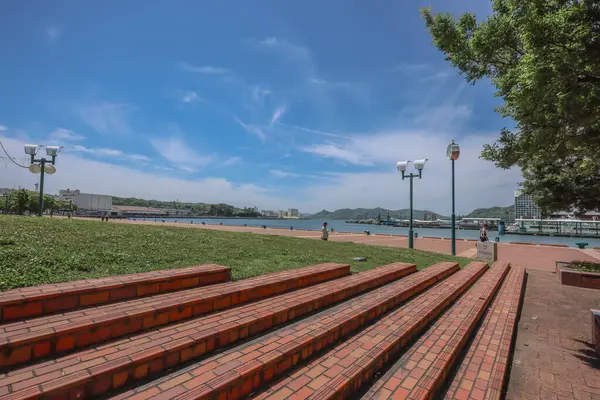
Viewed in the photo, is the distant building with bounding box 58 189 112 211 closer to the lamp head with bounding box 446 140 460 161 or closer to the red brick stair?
the lamp head with bounding box 446 140 460 161

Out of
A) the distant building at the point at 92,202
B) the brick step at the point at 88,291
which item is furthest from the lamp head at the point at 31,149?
the distant building at the point at 92,202

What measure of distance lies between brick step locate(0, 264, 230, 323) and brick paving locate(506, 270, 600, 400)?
11.1 feet

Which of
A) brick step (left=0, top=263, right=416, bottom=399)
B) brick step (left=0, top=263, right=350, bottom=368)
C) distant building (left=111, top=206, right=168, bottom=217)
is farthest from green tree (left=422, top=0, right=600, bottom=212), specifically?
distant building (left=111, top=206, right=168, bottom=217)

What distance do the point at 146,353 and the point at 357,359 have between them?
1.68m

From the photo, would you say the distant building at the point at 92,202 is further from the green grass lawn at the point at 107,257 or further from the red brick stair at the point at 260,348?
the red brick stair at the point at 260,348

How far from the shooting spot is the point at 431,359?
2846 mm

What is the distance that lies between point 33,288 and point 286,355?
2.28 meters

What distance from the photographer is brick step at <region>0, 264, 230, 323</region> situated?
227cm

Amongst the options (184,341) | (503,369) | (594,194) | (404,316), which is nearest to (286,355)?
(184,341)

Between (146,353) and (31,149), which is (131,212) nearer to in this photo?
(31,149)

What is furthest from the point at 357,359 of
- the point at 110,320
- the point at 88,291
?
the point at 88,291

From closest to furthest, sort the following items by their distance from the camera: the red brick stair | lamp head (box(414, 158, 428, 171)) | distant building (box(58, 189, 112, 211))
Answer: the red brick stair, lamp head (box(414, 158, 428, 171)), distant building (box(58, 189, 112, 211))

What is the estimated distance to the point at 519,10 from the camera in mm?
4305

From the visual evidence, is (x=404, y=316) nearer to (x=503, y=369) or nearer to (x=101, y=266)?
(x=503, y=369)
